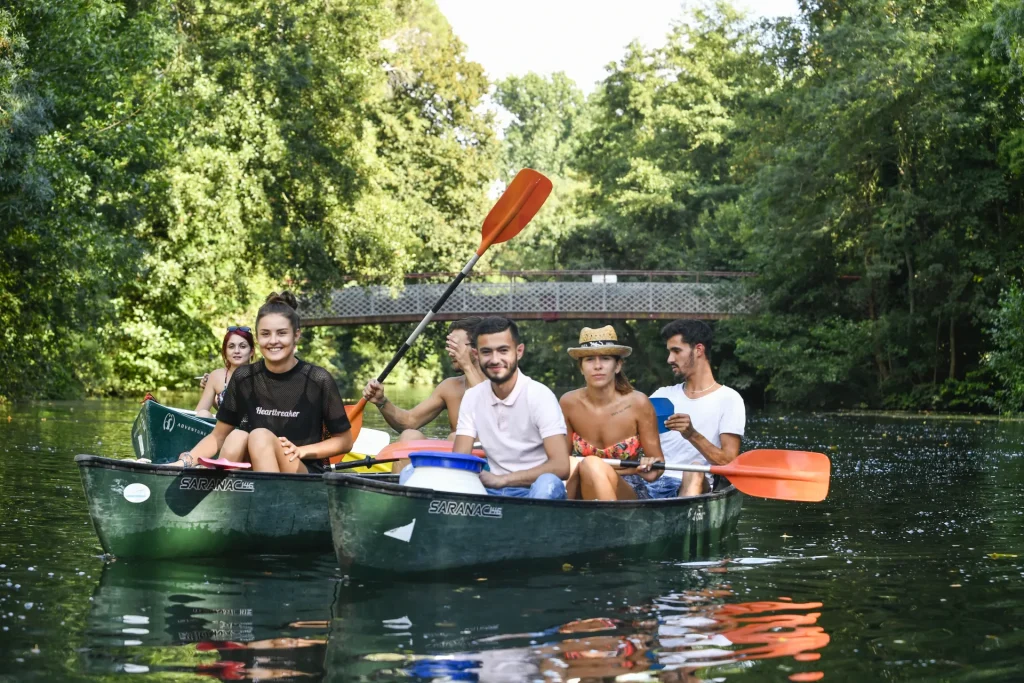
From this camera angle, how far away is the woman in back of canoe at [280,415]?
684cm

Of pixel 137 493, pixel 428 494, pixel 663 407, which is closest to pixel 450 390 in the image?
pixel 663 407

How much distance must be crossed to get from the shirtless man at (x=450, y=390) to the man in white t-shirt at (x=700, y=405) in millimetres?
1133

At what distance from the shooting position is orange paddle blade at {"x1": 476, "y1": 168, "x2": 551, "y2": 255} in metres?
9.34

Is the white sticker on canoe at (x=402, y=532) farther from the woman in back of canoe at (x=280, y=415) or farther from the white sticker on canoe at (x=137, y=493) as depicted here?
the white sticker on canoe at (x=137, y=493)

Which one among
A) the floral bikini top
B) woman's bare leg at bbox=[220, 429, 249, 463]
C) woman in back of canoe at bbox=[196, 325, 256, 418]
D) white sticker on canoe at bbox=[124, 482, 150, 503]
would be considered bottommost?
white sticker on canoe at bbox=[124, 482, 150, 503]

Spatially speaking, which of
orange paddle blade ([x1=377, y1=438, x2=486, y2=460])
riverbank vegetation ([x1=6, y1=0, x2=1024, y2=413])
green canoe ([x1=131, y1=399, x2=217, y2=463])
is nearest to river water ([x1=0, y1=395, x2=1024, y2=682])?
green canoe ([x1=131, y1=399, x2=217, y2=463])

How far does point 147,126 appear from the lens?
1828cm

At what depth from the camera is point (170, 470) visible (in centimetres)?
669

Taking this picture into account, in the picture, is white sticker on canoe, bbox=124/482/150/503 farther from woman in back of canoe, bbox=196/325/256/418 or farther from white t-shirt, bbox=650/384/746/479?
white t-shirt, bbox=650/384/746/479

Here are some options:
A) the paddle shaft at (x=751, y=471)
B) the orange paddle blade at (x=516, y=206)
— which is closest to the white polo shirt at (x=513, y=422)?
the paddle shaft at (x=751, y=471)

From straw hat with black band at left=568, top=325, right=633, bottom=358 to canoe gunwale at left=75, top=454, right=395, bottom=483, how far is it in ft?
4.30

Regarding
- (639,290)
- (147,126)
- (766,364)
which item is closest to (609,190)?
(639,290)

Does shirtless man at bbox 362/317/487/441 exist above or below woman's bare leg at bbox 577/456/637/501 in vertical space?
above

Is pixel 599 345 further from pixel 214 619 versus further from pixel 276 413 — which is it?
pixel 214 619
